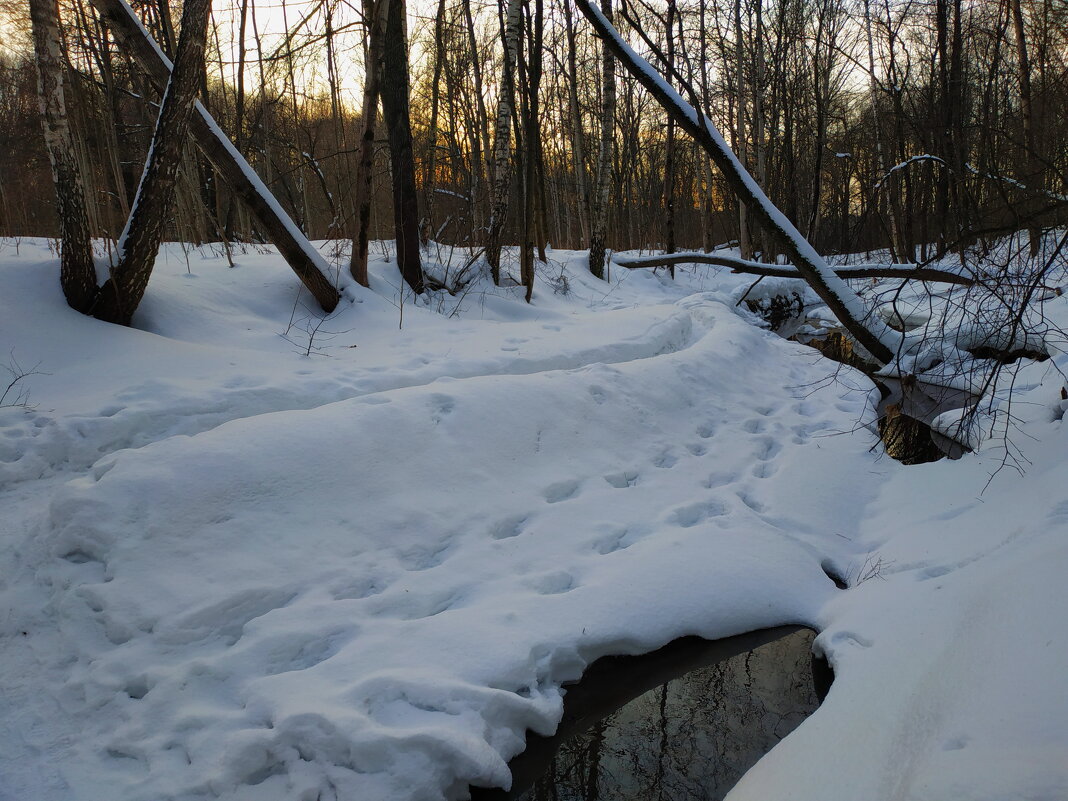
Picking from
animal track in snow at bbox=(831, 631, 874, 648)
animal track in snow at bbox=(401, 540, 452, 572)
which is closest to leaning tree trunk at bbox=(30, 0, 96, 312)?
animal track in snow at bbox=(401, 540, 452, 572)

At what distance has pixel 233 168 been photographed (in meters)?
5.92

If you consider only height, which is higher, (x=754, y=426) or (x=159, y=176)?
(x=159, y=176)

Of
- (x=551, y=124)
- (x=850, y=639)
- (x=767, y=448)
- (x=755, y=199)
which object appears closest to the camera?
(x=850, y=639)

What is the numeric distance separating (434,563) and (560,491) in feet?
3.47

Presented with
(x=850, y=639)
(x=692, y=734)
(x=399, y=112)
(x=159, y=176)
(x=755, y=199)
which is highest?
(x=399, y=112)

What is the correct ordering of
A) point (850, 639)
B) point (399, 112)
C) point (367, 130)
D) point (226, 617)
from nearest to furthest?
point (226, 617) → point (850, 639) → point (367, 130) → point (399, 112)

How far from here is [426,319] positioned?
6863 millimetres

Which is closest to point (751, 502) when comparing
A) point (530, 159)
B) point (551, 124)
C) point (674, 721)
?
point (674, 721)

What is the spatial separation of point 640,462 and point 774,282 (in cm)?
936

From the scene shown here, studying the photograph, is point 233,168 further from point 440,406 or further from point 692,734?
point 692,734

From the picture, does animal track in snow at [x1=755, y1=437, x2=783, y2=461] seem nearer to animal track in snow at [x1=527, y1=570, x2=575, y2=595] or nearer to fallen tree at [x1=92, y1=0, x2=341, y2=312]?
animal track in snow at [x1=527, y1=570, x2=575, y2=595]

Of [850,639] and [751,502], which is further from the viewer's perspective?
[751,502]

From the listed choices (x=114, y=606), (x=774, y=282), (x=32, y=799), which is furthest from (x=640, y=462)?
(x=774, y=282)

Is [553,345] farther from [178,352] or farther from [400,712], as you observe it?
[400,712]
